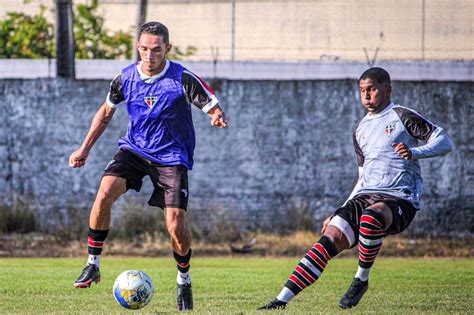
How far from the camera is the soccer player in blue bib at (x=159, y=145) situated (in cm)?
948

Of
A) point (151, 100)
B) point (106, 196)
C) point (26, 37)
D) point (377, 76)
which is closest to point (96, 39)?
point (26, 37)

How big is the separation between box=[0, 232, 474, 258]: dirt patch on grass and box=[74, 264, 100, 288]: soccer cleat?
9143 millimetres

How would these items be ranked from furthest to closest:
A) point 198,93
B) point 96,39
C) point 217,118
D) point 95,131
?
point 96,39 → point 95,131 → point 198,93 → point 217,118

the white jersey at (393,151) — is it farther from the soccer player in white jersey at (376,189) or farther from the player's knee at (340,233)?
the player's knee at (340,233)

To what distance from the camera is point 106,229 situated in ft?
31.6

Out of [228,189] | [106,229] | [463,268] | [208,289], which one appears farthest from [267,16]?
[106,229]

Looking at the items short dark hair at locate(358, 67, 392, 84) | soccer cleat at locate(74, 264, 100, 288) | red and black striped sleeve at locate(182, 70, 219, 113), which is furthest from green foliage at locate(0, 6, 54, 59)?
short dark hair at locate(358, 67, 392, 84)

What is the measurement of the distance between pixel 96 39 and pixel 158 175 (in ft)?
45.8

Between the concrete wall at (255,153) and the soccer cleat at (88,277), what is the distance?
9963mm

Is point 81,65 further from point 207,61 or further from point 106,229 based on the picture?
point 106,229

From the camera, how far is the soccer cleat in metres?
9.38

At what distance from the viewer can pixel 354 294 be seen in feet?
31.1

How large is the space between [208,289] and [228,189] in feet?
24.9

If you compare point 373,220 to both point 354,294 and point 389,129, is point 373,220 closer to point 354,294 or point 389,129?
point 354,294
